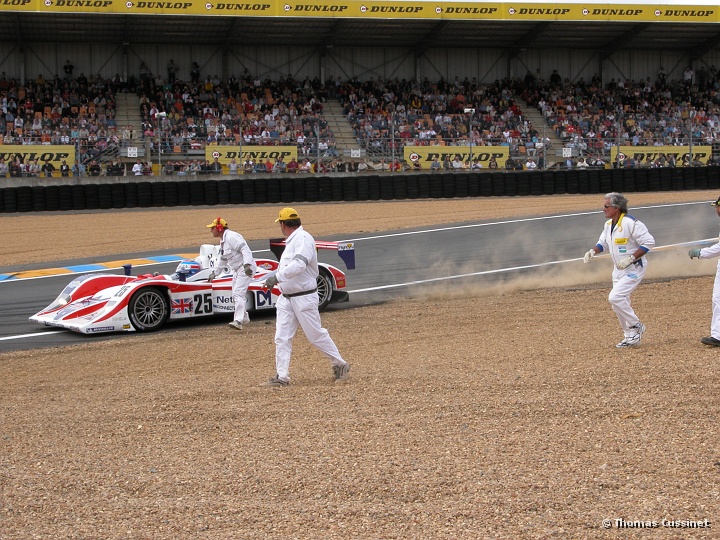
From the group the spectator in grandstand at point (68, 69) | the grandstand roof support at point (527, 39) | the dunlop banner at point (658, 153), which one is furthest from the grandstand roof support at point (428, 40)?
the spectator in grandstand at point (68, 69)

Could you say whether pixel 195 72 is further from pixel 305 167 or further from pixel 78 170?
pixel 78 170

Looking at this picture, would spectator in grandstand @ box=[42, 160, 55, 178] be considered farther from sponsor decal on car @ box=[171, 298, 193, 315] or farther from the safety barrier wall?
sponsor decal on car @ box=[171, 298, 193, 315]

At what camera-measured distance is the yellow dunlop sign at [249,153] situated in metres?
31.4

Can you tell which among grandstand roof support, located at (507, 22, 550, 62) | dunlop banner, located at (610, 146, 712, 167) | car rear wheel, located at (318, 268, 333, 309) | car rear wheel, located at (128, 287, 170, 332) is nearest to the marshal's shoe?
car rear wheel, located at (318, 268, 333, 309)

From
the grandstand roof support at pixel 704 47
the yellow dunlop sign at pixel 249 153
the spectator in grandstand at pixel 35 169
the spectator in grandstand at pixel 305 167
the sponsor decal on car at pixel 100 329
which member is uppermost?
the grandstand roof support at pixel 704 47

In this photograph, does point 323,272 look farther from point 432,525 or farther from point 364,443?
point 432,525

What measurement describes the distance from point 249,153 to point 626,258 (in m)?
23.9

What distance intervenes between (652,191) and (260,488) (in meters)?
28.8

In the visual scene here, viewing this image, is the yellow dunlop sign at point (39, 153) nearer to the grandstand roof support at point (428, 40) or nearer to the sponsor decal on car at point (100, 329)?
the grandstand roof support at point (428, 40)

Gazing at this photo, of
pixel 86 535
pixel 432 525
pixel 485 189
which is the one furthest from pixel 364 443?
pixel 485 189

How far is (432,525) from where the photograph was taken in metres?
4.73

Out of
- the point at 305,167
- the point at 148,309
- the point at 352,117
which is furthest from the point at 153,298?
the point at 352,117

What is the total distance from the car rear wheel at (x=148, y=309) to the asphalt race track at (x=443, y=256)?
8.7 inches

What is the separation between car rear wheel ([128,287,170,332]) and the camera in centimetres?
1201
